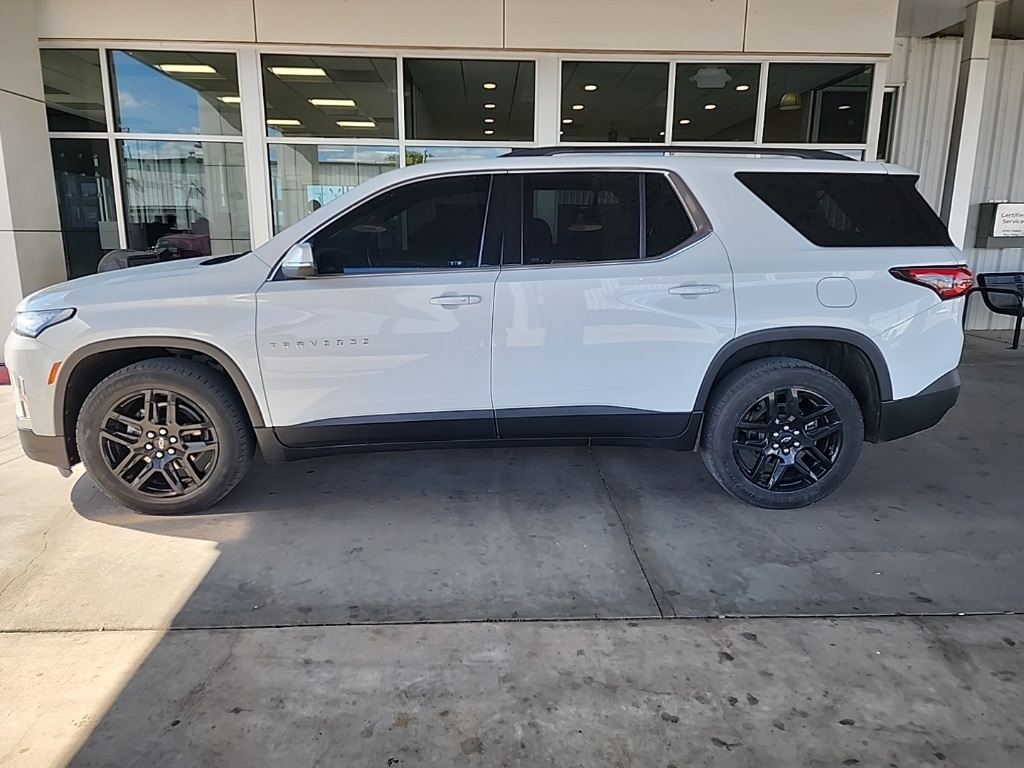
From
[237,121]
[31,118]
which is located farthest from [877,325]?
[31,118]

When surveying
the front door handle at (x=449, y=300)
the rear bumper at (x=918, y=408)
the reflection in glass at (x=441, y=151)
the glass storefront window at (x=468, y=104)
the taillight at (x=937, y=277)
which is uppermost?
the glass storefront window at (x=468, y=104)

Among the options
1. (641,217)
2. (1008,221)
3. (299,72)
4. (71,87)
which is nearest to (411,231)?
(641,217)

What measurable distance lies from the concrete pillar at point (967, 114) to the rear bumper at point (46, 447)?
9.62 metres

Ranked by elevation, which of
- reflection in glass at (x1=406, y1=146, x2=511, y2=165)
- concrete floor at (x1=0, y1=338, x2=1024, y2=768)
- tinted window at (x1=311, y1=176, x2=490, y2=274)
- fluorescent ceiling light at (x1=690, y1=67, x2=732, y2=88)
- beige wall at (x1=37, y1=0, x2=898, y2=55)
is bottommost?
concrete floor at (x1=0, y1=338, x2=1024, y2=768)

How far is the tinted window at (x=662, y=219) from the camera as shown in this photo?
385cm

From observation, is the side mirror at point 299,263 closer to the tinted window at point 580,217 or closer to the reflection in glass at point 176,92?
the tinted window at point 580,217

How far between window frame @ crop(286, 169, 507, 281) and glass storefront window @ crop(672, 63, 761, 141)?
5.58 meters

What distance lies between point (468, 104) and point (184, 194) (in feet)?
11.9

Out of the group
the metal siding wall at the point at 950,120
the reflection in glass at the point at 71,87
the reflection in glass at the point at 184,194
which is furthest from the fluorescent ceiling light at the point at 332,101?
the metal siding wall at the point at 950,120

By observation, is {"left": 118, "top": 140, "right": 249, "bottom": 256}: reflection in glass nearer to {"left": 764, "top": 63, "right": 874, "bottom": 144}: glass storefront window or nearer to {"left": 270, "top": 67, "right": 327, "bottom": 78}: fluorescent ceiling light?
{"left": 270, "top": 67, "right": 327, "bottom": 78}: fluorescent ceiling light

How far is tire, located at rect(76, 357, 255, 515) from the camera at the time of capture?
3.75m

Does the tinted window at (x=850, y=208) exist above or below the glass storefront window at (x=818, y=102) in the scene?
below

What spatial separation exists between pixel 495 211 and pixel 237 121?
5.92 metres

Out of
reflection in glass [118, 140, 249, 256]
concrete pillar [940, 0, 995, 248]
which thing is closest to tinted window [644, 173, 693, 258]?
reflection in glass [118, 140, 249, 256]
